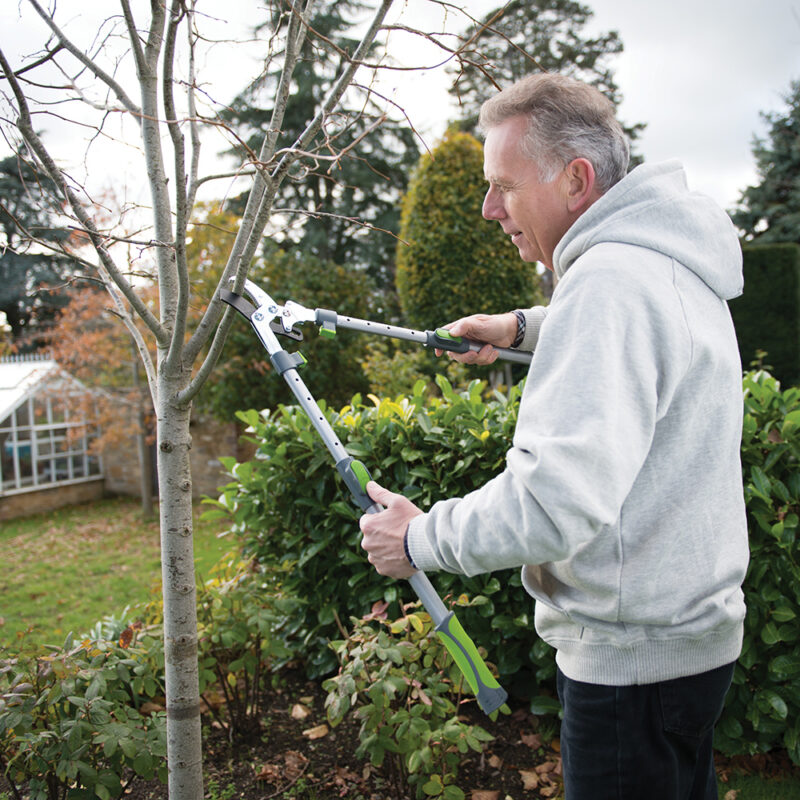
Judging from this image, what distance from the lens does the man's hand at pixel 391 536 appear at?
134 centimetres

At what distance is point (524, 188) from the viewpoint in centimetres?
138

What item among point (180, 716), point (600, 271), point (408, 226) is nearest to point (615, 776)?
point (600, 271)

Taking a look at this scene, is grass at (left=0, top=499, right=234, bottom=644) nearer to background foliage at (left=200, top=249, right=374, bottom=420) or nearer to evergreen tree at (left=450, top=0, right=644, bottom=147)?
background foliage at (left=200, top=249, right=374, bottom=420)

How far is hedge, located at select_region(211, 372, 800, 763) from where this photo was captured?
2650 millimetres

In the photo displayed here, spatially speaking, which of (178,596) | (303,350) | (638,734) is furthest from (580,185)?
(303,350)

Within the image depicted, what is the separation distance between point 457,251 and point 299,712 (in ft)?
22.4

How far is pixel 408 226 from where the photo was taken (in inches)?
377

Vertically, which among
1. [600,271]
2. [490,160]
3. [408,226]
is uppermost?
[408,226]

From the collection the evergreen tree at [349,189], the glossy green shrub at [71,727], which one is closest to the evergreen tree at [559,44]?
the evergreen tree at [349,189]

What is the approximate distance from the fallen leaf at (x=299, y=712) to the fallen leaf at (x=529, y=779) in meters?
1.00

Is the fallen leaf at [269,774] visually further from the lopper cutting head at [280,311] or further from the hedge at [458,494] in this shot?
the lopper cutting head at [280,311]

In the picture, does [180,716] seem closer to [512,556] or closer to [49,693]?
[49,693]

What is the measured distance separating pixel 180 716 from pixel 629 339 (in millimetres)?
1818

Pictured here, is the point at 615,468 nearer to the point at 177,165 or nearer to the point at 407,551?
the point at 407,551
